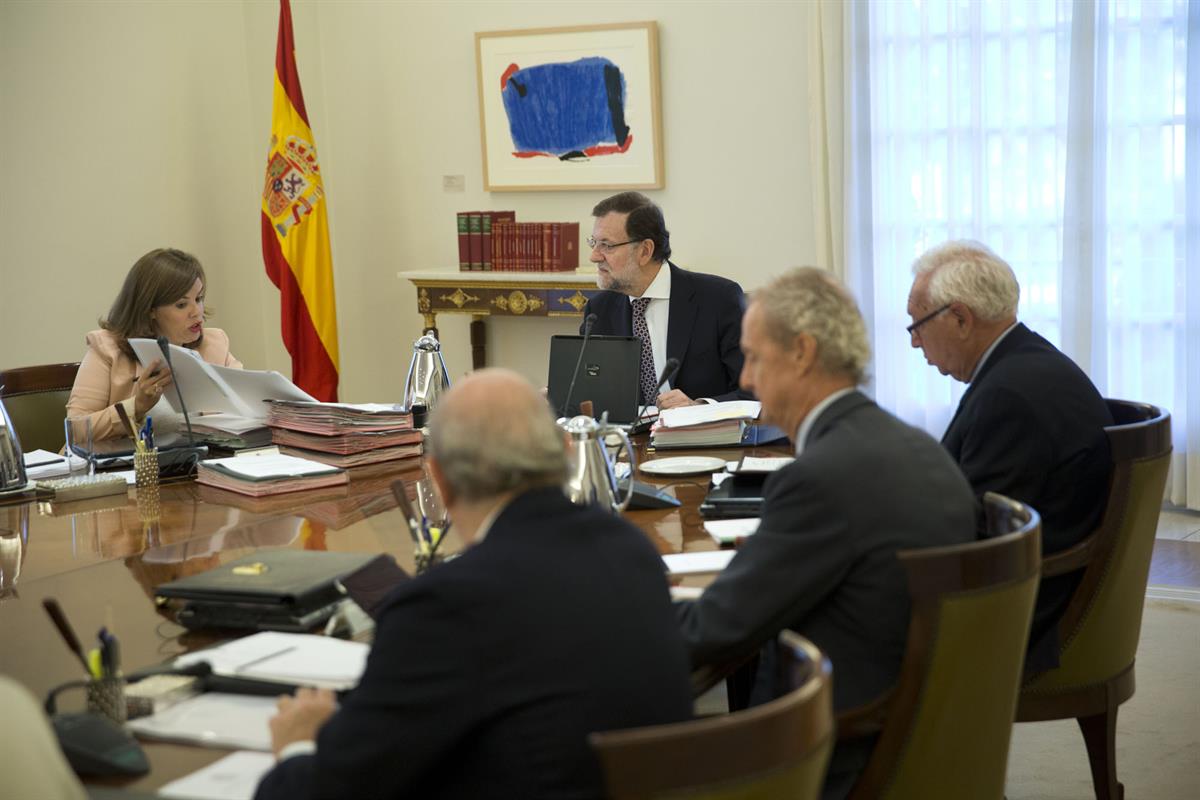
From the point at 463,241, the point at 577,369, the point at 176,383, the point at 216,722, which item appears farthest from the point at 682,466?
the point at 463,241

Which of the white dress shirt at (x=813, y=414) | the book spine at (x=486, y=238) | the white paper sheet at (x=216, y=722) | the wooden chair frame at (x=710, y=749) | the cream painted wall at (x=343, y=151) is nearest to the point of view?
the wooden chair frame at (x=710, y=749)

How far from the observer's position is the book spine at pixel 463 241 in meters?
6.41

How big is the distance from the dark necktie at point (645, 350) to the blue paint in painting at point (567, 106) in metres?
2.21

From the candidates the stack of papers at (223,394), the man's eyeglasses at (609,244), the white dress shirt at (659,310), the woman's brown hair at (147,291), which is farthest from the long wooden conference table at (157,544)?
the man's eyeglasses at (609,244)

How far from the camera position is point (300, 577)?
211 cm

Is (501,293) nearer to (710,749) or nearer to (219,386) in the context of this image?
(219,386)

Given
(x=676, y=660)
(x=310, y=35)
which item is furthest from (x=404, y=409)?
(x=310, y=35)

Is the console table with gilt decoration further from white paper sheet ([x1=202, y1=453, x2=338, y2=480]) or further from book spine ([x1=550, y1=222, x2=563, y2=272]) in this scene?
white paper sheet ([x1=202, y1=453, x2=338, y2=480])

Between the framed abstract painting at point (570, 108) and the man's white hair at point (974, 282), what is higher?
the framed abstract painting at point (570, 108)

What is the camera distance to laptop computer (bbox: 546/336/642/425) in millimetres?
3541

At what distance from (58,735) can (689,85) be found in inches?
200

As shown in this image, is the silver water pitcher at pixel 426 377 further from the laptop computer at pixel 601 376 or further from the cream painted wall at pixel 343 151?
the cream painted wall at pixel 343 151

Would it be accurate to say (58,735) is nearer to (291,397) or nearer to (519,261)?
(291,397)

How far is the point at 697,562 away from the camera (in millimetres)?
2277
